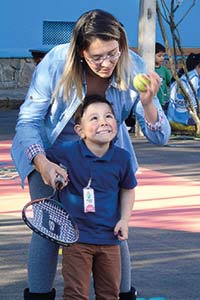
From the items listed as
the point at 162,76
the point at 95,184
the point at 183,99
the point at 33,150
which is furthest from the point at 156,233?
the point at 162,76

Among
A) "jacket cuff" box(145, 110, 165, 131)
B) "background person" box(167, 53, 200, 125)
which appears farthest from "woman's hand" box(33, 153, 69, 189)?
"background person" box(167, 53, 200, 125)

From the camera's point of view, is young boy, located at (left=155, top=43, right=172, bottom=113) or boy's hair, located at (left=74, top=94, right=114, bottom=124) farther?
young boy, located at (left=155, top=43, right=172, bottom=113)

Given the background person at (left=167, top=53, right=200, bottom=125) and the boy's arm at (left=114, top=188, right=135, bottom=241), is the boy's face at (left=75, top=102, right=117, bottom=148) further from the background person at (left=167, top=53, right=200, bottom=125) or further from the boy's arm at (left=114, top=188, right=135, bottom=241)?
the background person at (left=167, top=53, right=200, bottom=125)

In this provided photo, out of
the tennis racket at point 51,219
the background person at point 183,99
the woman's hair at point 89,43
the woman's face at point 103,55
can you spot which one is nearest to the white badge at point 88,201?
the tennis racket at point 51,219

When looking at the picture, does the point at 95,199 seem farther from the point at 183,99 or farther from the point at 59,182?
the point at 183,99

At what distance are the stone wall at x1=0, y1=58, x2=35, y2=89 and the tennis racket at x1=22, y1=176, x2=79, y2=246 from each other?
694 inches

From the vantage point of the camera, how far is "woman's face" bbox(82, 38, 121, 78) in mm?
4402

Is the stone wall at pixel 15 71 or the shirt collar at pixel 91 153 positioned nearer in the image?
the shirt collar at pixel 91 153

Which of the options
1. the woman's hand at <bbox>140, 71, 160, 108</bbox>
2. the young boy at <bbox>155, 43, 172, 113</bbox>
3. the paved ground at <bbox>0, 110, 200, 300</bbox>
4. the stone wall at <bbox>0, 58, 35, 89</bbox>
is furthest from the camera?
the stone wall at <bbox>0, 58, 35, 89</bbox>

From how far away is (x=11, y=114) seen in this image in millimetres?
19641

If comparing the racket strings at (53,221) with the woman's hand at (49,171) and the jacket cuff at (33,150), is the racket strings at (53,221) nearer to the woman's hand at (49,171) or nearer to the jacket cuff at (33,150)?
the woman's hand at (49,171)

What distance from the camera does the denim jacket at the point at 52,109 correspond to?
4.61 m

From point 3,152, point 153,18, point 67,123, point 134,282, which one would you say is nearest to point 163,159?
point 3,152

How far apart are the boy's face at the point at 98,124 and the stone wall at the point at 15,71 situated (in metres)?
17.5
